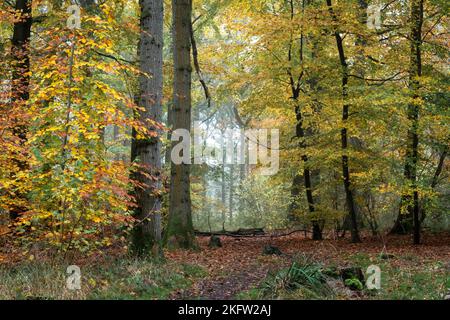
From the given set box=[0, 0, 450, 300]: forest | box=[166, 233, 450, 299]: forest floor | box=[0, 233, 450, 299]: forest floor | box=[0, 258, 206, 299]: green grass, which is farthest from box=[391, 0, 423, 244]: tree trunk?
box=[0, 258, 206, 299]: green grass

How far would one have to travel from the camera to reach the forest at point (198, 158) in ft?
22.9

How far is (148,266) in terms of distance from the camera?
8078 millimetres

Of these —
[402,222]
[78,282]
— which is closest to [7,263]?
[78,282]

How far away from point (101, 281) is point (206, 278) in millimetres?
2214

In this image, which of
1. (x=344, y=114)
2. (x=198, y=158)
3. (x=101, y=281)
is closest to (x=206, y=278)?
(x=101, y=281)

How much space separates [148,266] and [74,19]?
15.5ft

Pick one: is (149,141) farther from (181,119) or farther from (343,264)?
(343,264)

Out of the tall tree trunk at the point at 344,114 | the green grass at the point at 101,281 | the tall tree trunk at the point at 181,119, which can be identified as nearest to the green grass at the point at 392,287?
the green grass at the point at 101,281

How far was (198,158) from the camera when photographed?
21.0 meters

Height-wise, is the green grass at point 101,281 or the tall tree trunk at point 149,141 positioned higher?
the tall tree trunk at point 149,141

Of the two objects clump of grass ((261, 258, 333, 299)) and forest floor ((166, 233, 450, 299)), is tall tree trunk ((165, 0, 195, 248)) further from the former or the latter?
clump of grass ((261, 258, 333, 299))

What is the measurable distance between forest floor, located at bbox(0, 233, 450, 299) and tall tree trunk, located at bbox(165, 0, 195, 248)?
147cm

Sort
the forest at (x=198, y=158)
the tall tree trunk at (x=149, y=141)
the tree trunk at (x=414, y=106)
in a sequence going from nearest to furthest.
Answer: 1. the forest at (x=198, y=158)
2. the tall tree trunk at (x=149, y=141)
3. the tree trunk at (x=414, y=106)

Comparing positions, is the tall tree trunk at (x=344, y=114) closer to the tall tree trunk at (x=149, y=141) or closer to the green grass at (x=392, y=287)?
the green grass at (x=392, y=287)
